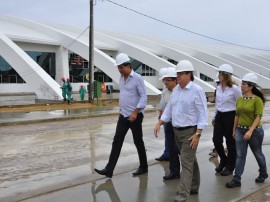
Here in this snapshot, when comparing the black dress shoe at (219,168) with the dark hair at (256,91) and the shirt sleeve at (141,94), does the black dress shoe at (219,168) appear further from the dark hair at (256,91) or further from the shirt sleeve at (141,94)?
the shirt sleeve at (141,94)

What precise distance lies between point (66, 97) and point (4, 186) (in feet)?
63.1

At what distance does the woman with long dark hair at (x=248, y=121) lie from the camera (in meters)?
5.26

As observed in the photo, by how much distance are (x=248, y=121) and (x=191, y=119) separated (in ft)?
3.54

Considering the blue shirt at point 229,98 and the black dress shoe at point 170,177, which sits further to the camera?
the blue shirt at point 229,98

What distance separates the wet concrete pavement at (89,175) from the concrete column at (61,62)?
1109 inches

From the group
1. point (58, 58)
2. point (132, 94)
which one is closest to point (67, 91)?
point (58, 58)

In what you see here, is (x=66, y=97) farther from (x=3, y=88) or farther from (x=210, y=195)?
(x=210, y=195)

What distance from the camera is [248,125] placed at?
5.33 meters

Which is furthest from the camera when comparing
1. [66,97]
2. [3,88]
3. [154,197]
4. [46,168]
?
[3,88]

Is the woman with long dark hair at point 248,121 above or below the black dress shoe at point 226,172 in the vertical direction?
above

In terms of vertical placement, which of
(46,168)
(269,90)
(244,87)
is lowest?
(269,90)

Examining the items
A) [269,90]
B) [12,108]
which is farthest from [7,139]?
[269,90]

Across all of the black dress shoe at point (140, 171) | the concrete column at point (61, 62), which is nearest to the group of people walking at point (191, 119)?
the black dress shoe at point (140, 171)

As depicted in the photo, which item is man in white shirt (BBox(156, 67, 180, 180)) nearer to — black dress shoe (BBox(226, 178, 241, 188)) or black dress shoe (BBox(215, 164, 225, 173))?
black dress shoe (BBox(215, 164, 225, 173))
